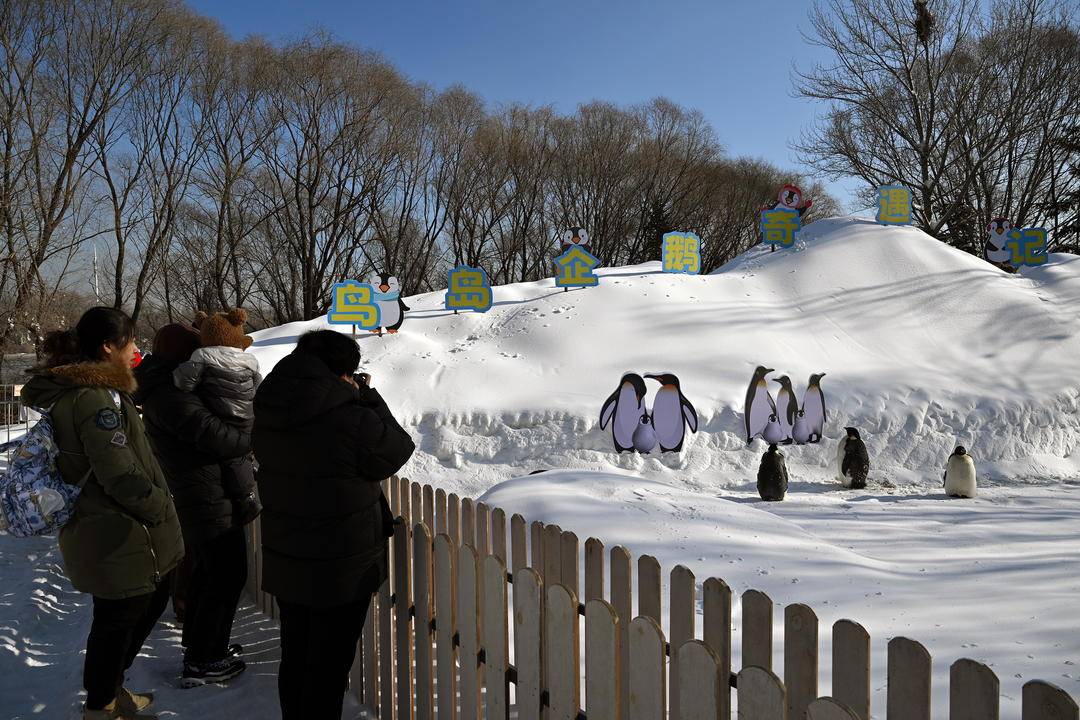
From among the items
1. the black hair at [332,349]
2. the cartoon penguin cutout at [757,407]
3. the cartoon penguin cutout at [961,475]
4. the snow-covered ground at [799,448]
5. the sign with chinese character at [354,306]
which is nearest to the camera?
the black hair at [332,349]

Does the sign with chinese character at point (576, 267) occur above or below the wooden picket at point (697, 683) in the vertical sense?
above

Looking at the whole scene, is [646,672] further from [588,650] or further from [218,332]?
[218,332]

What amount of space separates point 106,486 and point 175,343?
1069mm

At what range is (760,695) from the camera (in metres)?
1.65

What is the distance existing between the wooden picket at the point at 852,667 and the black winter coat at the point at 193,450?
112 inches

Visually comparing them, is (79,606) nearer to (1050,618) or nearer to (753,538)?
(753,538)

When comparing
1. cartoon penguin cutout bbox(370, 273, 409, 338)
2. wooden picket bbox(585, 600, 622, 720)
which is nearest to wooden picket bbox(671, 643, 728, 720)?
wooden picket bbox(585, 600, 622, 720)

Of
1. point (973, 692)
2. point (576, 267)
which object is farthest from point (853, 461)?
point (973, 692)

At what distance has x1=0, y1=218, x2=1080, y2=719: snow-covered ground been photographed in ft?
12.4

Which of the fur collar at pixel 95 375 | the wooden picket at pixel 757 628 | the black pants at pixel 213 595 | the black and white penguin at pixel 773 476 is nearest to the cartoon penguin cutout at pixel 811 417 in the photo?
the black and white penguin at pixel 773 476

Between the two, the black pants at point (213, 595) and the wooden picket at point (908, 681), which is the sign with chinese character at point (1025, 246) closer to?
the wooden picket at point (908, 681)

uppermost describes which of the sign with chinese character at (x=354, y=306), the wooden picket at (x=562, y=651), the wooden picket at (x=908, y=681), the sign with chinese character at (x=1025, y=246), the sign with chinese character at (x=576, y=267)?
the sign with chinese character at (x=1025, y=246)

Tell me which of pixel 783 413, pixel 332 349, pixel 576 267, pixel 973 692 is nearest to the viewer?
pixel 973 692

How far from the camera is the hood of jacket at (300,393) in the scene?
2.38 m
